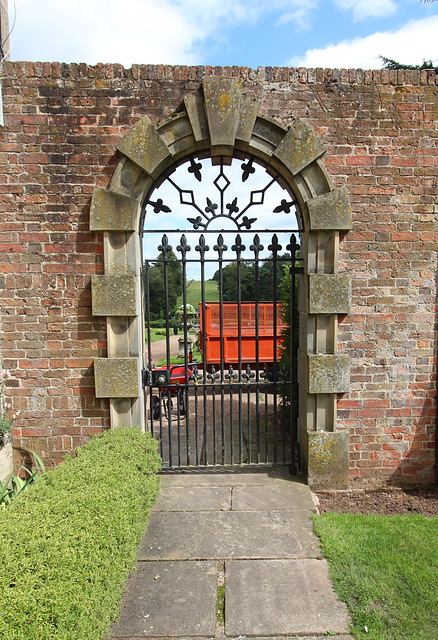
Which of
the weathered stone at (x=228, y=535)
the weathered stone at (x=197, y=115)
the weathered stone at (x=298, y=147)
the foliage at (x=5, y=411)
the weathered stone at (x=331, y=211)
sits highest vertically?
the weathered stone at (x=197, y=115)

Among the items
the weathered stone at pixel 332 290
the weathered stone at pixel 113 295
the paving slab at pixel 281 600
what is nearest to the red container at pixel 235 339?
the weathered stone at pixel 332 290

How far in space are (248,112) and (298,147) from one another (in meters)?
0.60

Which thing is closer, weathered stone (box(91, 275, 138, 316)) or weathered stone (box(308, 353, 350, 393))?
weathered stone (box(91, 275, 138, 316))

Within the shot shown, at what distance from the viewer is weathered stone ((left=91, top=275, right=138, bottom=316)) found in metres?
4.07

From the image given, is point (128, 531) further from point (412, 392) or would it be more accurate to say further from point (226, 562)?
point (412, 392)

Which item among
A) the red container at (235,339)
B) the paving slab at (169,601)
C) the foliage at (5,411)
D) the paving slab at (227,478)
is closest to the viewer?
the paving slab at (169,601)

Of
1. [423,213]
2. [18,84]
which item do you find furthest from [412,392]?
[18,84]

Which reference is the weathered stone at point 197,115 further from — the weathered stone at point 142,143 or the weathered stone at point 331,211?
the weathered stone at point 331,211

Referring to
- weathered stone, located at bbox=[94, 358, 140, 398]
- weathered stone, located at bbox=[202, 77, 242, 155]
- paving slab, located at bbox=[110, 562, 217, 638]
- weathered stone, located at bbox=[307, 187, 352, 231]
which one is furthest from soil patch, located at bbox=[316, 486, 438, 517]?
weathered stone, located at bbox=[202, 77, 242, 155]

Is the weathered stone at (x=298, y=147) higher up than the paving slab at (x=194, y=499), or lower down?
higher up

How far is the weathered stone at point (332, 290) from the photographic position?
4160 mm

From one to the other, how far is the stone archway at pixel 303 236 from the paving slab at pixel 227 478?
1.08 ft

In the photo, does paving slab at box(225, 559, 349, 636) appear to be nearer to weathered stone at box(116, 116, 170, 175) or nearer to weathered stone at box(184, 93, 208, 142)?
weathered stone at box(116, 116, 170, 175)

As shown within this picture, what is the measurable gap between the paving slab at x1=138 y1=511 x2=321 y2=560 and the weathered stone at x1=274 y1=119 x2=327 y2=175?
10.9 feet
